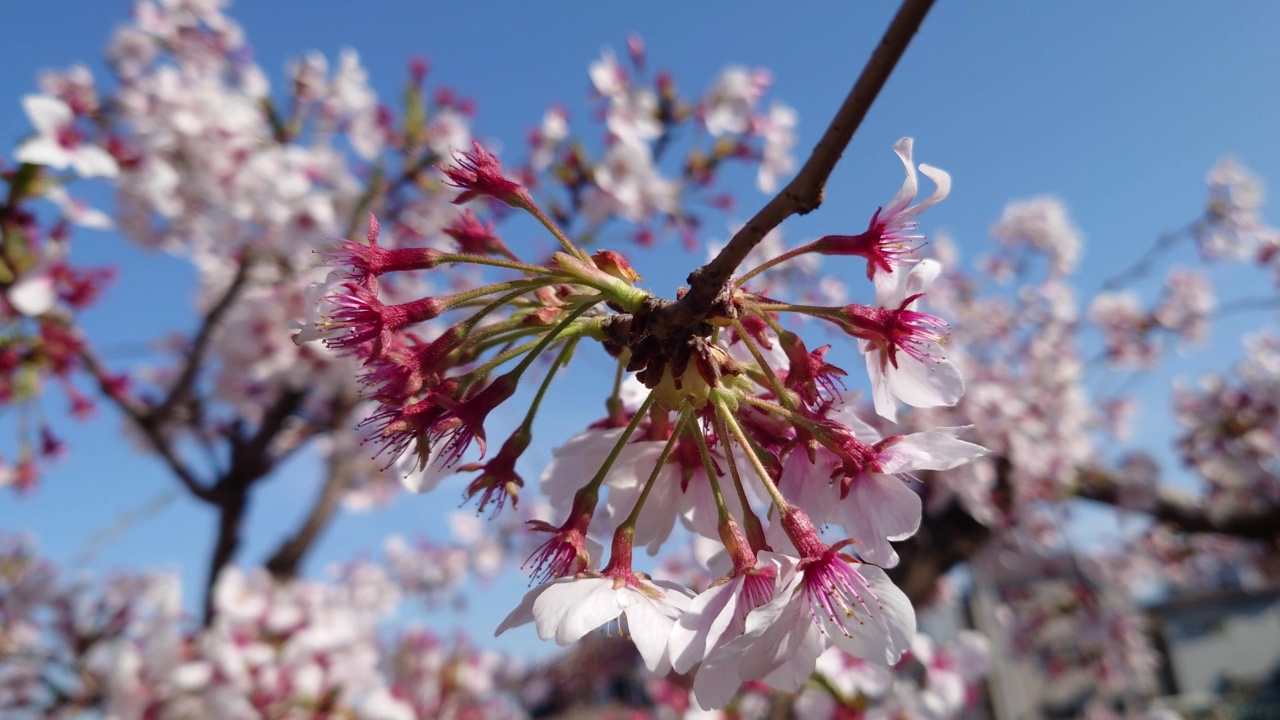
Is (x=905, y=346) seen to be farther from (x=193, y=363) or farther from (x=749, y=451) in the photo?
(x=193, y=363)

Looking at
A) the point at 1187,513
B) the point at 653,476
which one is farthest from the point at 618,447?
the point at 1187,513

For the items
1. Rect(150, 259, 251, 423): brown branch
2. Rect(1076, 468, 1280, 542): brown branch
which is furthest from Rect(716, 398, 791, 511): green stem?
Rect(1076, 468, 1280, 542): brown branch

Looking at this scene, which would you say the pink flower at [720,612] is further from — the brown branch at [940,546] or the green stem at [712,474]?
the brown branch at [940,546]

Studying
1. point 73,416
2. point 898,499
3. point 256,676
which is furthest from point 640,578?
point 73,416

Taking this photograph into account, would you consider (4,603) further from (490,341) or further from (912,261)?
(912,261)

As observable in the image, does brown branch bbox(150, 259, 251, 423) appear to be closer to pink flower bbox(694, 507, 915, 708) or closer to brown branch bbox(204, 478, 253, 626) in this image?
brown branch bbox(204, 478, 253, 626)

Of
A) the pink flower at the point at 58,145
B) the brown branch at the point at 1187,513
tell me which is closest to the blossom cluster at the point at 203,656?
the pink flower at the point at 58,145

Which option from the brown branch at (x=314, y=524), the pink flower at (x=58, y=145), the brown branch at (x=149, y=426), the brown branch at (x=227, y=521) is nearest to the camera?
the pink flower at (x=58, y=145)

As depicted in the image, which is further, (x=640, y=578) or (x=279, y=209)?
(x=279, y=209)
